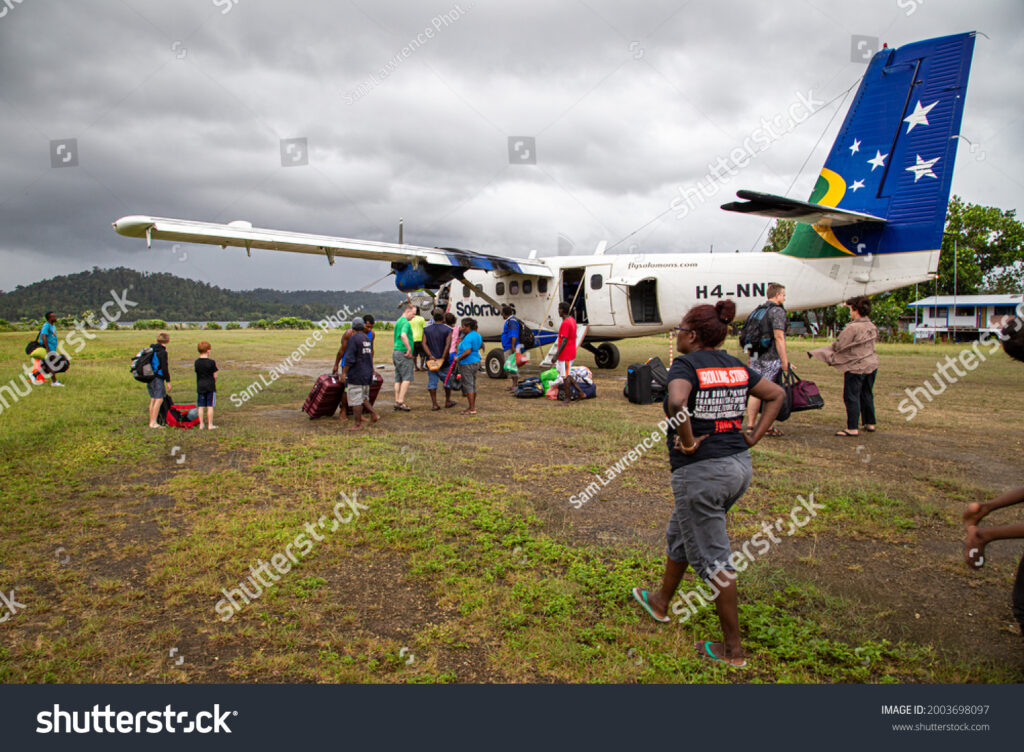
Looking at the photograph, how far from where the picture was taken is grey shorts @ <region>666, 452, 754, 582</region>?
3.11 m

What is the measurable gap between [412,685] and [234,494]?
158 inches

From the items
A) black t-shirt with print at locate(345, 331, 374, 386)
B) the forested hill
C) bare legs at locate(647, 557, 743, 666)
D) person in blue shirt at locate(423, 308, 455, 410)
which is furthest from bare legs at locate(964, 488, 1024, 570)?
the forested hill

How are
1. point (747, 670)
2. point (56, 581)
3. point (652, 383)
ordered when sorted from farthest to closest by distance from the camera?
point (652, 383) < point (56, 581) < point (747, 670)

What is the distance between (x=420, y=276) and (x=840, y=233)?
10.9 metres

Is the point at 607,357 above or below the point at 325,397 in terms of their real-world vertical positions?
above

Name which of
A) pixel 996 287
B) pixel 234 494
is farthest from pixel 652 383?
pixel 996 287

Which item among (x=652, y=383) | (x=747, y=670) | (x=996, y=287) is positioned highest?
(x=996, y=287)

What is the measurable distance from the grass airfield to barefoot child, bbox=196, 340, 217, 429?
69 centimetres

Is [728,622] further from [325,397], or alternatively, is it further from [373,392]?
[373,392]

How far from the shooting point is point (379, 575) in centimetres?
421

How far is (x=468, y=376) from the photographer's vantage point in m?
10.6

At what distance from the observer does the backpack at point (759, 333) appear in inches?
303

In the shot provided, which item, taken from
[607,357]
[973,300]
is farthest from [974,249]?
[607,357]

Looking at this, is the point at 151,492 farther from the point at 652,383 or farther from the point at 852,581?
the point at 652,383
